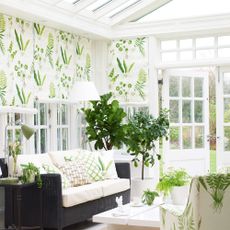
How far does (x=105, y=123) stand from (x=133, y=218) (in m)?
3.11

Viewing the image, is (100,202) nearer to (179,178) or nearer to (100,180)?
(100,180)

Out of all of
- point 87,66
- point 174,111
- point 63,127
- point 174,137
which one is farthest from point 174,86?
point 63,127

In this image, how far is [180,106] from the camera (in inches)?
355

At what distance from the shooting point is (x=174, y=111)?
9016mm

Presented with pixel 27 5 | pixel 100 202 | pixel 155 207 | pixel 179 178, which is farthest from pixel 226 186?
pixel 27 5

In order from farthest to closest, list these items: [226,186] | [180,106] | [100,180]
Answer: [180,106], [100,180], [226,186]

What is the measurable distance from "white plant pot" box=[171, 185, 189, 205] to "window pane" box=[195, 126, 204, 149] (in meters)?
3.77

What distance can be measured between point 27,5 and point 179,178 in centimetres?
303

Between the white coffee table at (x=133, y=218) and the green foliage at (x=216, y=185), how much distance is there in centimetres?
126

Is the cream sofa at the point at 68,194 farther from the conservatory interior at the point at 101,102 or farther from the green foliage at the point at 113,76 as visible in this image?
the green foliage at the point at 113,76

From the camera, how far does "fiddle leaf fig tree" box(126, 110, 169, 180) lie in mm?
8219

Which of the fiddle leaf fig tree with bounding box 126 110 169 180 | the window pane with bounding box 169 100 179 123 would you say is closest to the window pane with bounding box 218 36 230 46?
the window pane with bounding box 169 100 179 123

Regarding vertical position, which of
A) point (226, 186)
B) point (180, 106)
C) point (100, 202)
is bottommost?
point (100, 202)

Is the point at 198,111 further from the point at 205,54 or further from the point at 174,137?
the point at 205,54
